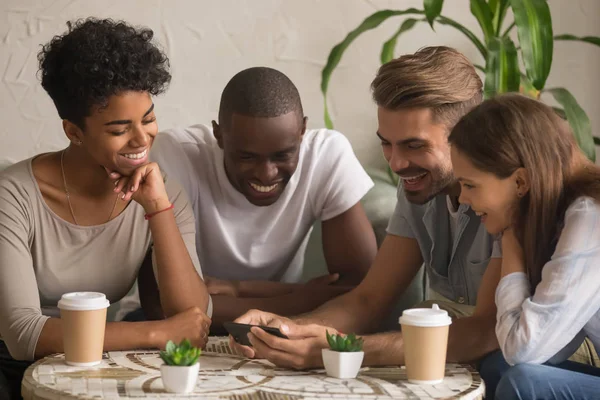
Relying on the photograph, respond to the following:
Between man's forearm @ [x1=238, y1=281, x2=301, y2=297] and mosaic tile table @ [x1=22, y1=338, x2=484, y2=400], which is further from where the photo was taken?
man's forearm @ [x1=238, y1=281, x2=301, y2=297]

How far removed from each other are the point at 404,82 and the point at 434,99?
78mm

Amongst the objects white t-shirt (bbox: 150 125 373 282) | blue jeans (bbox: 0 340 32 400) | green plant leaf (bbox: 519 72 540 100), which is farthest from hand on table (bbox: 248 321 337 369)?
green plant leaf (bbox: 519 72 540 100)

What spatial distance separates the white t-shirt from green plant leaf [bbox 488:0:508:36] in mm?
615

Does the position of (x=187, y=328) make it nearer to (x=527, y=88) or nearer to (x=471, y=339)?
(x=471, y=339)

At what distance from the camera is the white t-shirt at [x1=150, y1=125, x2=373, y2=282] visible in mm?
2510

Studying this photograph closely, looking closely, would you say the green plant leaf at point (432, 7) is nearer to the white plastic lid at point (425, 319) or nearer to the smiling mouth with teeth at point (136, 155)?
the smiling mouth with teeth at point (136, 155)

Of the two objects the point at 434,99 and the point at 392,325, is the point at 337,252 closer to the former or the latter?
the point at 392,325

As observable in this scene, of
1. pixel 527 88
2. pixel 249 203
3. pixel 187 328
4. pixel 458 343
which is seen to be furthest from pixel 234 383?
pixel 527 88

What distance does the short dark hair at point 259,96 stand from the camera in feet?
7.54

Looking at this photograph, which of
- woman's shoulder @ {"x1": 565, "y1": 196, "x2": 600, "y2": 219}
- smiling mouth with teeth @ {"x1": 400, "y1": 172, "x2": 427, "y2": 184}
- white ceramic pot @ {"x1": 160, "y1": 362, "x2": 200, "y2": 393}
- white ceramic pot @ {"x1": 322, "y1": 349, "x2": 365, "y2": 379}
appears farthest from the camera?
smiling mouth with teeth @ {"x1": 400, "y1": 172, "x2": 427, "y2": 184}

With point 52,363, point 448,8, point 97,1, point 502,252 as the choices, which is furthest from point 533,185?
point 97,1

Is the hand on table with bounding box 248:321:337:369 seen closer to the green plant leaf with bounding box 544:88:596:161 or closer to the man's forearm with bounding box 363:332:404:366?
the man's forearm with bounding box 363:332:404:366

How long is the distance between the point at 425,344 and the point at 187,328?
53 centimetres

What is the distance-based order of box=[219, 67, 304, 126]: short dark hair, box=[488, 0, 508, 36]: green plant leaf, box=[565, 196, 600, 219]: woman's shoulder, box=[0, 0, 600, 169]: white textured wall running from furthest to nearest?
box=[0, 0, 600, 169]: white textured wall, box=[488, 0, 508, 36]: green plant leaf, box=[219, 67, 304, 126]: short dark hair, box=[565, 196, 600, 219]: woman's shoulder
